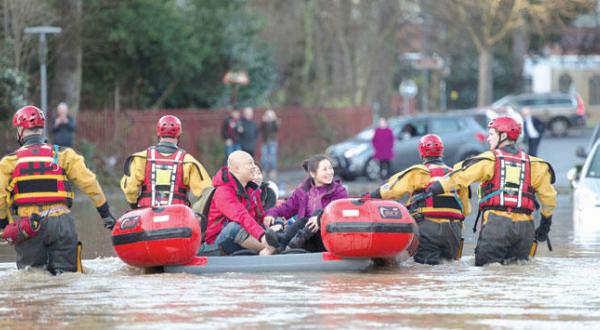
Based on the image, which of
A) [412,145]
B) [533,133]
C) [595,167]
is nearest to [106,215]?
[595,167]

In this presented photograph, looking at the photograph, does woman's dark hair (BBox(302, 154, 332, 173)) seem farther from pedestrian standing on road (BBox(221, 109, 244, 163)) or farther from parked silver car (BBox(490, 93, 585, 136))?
parked silver car (BBox(490, 93, 585, 136))

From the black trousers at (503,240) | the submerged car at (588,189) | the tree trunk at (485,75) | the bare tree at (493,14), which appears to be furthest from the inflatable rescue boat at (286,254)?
the tree trunk at (485,75)

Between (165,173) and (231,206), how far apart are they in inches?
27.3

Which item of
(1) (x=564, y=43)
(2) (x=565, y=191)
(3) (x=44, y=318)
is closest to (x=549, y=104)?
(1) (x=564, y=43)

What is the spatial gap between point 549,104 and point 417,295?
156ft

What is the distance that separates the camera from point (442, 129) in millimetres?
34344

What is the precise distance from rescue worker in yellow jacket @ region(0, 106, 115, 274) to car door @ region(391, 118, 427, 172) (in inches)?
857

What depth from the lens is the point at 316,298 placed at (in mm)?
11461

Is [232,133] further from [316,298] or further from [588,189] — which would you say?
[316,298]

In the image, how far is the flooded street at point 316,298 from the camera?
33.5ft

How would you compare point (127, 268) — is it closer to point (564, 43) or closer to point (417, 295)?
point (417, 295)

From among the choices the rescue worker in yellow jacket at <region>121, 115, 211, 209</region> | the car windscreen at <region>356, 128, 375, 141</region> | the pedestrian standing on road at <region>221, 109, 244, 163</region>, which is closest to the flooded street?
the rescue worker in yellow jacket at <region>121, 115, 211, 209</region>

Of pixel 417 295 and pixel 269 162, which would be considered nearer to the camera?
pixel 417 295

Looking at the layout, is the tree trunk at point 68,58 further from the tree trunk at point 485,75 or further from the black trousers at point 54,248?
the tree trunk at point 485,75
